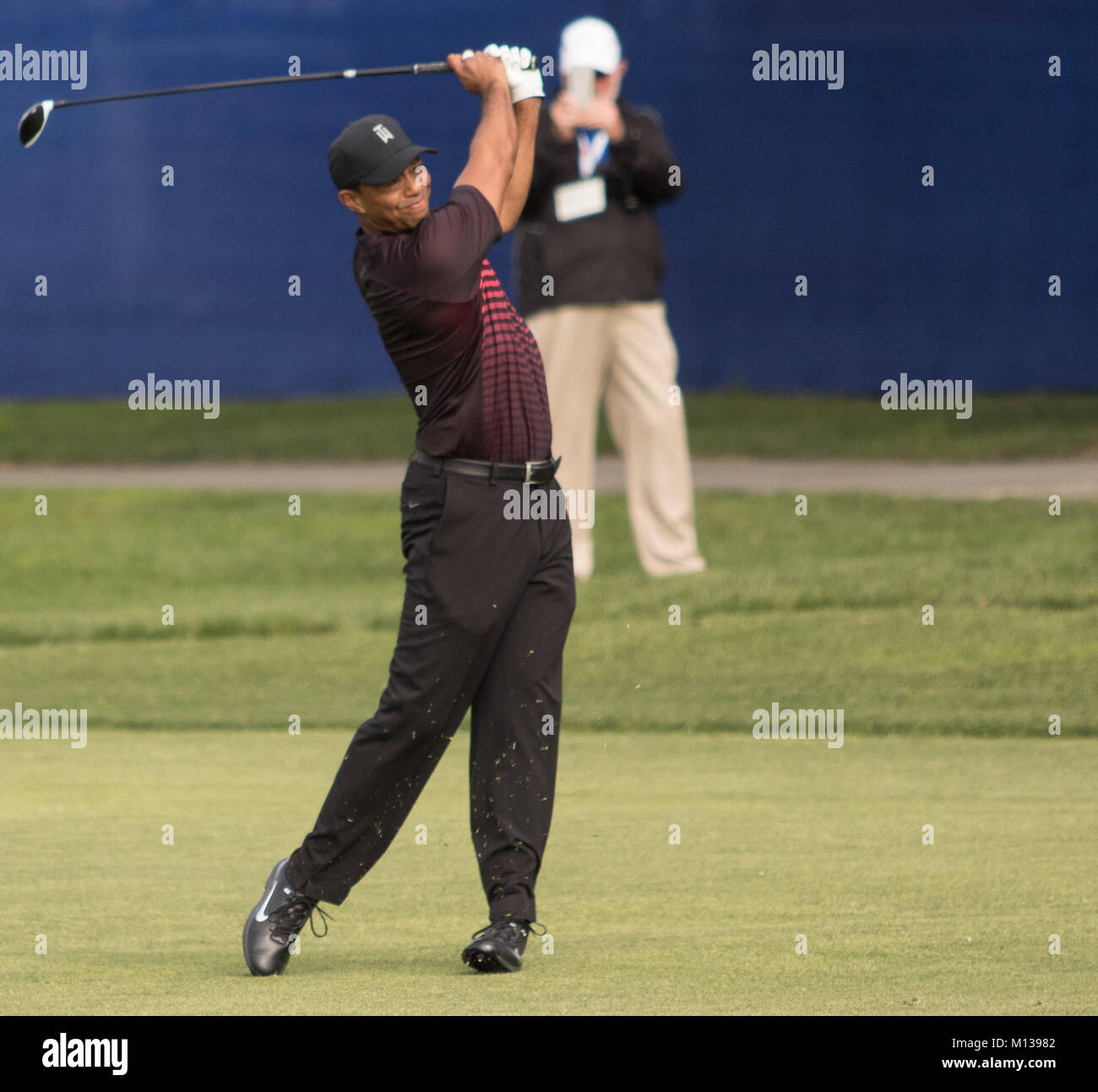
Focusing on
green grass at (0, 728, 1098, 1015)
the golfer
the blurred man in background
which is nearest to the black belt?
the golfer

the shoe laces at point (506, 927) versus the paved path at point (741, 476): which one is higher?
the paved path at point (741, 476)

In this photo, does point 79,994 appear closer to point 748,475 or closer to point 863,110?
point 748,475

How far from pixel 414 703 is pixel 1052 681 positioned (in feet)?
19.6

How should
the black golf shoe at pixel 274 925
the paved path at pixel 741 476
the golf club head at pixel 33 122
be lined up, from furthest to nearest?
1. the paved path at pixel 741 476
2. the golf club head at pixel 33 122
3. the black golf shoe at pixel 274 925

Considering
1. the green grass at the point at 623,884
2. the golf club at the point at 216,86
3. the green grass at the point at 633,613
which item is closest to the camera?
the green grass at the point at 623,884

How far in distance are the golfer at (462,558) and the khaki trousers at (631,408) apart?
24.8 feet

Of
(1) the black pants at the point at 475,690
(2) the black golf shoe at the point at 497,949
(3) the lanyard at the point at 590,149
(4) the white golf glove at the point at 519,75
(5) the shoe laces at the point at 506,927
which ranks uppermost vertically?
(3) the lanyard at the point at 590,149

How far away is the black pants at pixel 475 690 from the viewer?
16.5 feet

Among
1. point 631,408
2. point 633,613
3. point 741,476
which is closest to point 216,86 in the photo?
point 633,613

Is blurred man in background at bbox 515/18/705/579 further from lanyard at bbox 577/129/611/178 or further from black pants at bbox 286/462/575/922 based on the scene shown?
black pants at bbox 286/462/575/922

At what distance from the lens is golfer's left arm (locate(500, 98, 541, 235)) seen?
532cm

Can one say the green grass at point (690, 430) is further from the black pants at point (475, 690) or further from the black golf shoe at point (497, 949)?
the black golf shoe at point (497, 949)

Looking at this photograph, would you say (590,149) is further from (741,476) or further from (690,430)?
(690,430)

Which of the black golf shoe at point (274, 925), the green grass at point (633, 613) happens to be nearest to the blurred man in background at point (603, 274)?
the green grass at point (633, 613)
